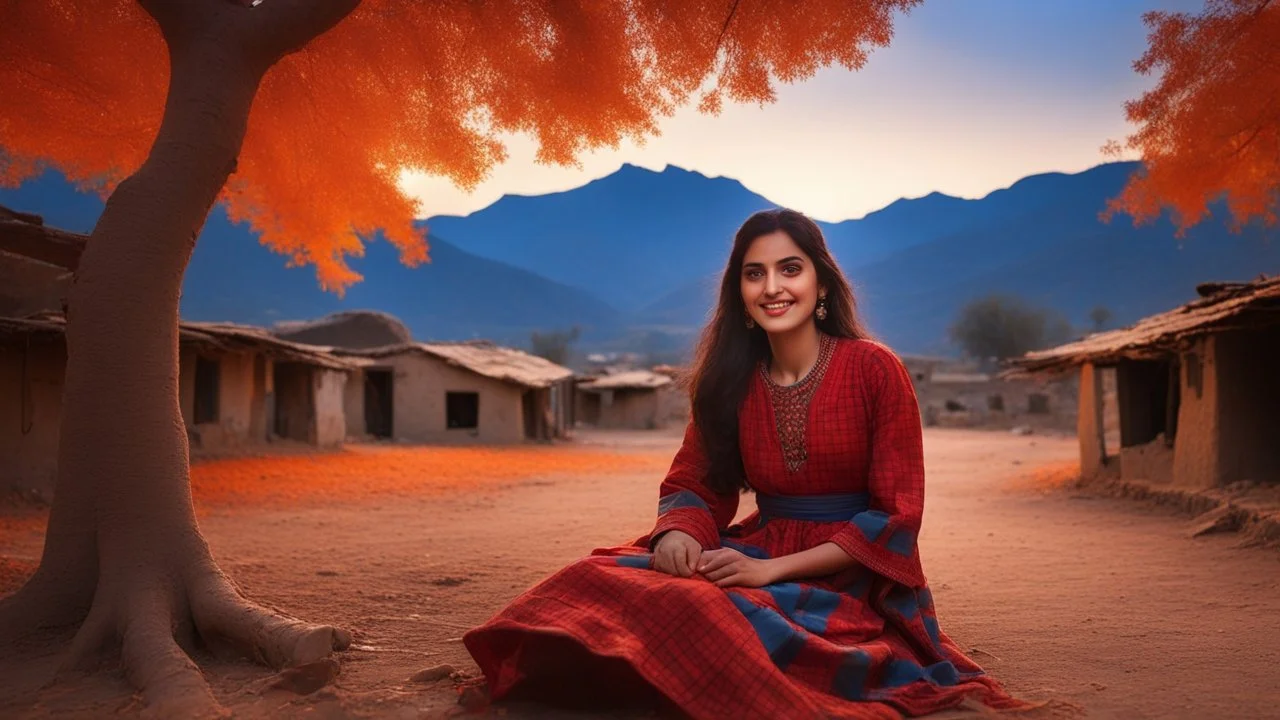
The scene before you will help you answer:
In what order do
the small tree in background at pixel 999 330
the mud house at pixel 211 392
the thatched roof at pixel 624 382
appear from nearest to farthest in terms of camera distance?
the mud house at pixel 211 392 < the thatched roof at pixel 624 382 < the small tree in background at pixel 999 330

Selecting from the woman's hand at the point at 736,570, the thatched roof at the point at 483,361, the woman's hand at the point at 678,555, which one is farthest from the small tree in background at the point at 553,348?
the woman's hand at the point at 736,570

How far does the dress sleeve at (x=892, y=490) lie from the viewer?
9.10 feet

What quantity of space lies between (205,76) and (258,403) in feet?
44.6

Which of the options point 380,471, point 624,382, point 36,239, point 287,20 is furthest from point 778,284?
point 624,382

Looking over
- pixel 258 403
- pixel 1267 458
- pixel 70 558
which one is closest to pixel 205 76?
pixel 70 558

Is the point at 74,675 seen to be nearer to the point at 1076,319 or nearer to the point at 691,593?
the point at 691,593

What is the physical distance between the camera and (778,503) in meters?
3.09

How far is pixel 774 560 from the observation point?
2.77 metres

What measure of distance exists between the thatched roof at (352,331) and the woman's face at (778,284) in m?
30.7

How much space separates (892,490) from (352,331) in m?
32.5

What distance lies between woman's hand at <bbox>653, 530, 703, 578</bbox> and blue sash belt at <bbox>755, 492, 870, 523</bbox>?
32cm

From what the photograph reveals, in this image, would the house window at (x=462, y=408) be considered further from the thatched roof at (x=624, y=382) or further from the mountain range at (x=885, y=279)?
the mountain range at (x=885, y=279)

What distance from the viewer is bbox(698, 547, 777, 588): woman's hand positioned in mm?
2686

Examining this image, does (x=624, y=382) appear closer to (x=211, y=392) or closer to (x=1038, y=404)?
(x=1038, y=404)
